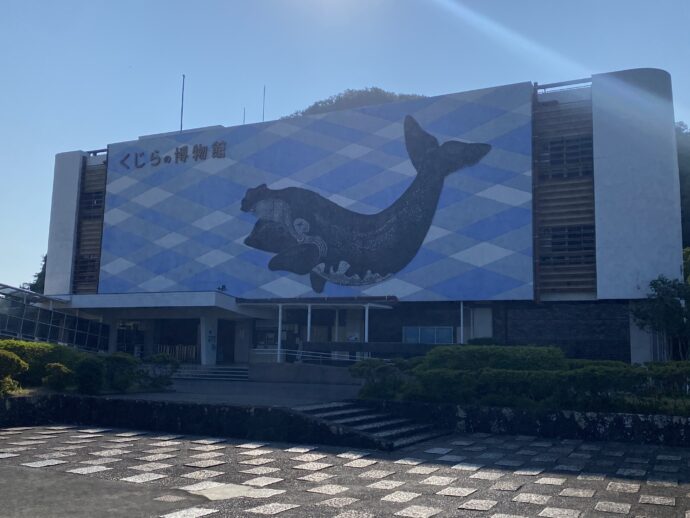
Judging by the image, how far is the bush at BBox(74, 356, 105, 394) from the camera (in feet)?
48.6

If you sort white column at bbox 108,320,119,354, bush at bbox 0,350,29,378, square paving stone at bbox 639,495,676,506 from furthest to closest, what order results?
white column at bbox 108,320,119,354 < bush at bbox 0,350,29,378 < square paving stone at bbox 639,495,676,506

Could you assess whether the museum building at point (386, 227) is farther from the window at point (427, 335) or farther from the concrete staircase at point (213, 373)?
the concrete staircase at point (213, 373)

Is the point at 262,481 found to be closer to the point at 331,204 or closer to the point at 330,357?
the point at 330,357

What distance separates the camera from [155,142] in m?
33.0

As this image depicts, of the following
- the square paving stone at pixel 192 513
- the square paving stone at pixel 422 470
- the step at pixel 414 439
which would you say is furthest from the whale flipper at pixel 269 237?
the square paving stone at pixel 192 513

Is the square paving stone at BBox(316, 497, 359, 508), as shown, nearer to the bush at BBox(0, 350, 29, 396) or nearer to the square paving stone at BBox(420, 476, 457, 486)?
the square paving stone at BBox(420, 476, 457, 486)

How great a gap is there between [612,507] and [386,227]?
2067 centimetres

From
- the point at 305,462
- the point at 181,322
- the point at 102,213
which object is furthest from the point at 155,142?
the point at 305,462

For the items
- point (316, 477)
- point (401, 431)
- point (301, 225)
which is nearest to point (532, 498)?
point (316, 477)

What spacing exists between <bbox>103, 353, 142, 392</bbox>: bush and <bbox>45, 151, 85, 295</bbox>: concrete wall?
18410 millimetres

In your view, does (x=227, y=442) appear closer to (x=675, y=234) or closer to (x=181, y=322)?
(x=675, y=234)

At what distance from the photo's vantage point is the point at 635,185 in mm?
23469

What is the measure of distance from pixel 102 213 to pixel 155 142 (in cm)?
460

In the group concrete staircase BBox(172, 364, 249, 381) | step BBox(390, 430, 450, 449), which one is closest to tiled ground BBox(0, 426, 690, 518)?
step BBox(390, 430, 450, 449)
